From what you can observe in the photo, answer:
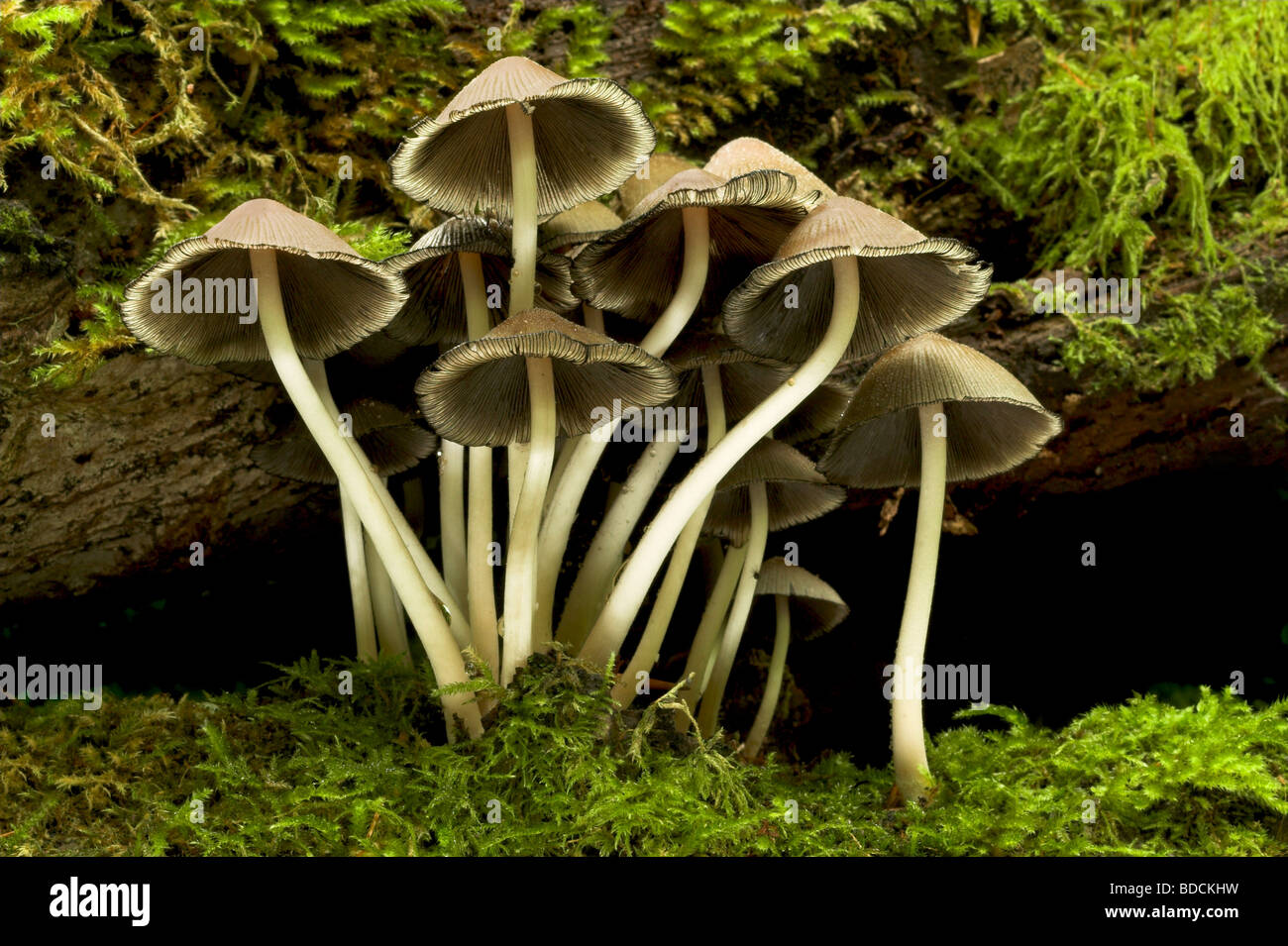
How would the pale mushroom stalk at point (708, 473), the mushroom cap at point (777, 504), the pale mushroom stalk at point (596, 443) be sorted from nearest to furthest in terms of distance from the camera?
1. the pale mushroom stalk at point (708, 473)
2. the pale mushroom stalk at point (596, 443)
3. the mushroom cap at point (777, 504)

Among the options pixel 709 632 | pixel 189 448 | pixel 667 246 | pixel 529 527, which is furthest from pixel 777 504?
Answer: pixel 189 448

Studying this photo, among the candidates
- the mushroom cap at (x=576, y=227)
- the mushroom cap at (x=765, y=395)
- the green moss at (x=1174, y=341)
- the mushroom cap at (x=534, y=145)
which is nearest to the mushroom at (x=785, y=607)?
the mushroom cap at (x=765, y=395)

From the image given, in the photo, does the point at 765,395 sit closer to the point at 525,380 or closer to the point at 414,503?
the point at 525,380

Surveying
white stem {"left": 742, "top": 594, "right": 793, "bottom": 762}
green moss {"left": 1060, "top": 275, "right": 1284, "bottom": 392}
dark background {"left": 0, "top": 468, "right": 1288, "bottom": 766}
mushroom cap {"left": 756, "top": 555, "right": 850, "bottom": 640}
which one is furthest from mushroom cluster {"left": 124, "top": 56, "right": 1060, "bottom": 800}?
dark background {"left": 0, "top": 468, "right": 1288, "bottom": 766}

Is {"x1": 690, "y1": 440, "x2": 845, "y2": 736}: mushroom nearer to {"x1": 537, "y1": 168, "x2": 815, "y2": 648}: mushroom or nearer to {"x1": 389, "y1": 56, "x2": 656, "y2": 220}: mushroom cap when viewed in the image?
{"x1": 537, "y1": 168, "x2": 815, "y2": 648}: mushroom

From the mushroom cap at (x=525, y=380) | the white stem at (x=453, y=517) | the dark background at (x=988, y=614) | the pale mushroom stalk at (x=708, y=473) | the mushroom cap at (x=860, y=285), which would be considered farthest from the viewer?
the dark background at (x=988, y=614)

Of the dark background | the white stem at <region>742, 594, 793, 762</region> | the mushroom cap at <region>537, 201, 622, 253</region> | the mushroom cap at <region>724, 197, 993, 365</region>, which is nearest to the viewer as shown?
the mushroom cap at <region>724, 197, 993, 365</region>

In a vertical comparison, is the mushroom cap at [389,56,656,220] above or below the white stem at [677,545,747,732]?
above

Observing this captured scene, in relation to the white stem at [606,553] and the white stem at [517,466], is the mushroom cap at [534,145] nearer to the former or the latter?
the white stem at [517,466]

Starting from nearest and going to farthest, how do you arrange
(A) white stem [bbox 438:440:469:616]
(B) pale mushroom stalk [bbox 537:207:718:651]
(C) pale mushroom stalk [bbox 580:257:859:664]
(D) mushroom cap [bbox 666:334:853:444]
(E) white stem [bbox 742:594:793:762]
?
(C) pale mushroom stalk [bbox 580:257:859:664], (B) pale mushroom stalk [bbox 537:207:718:651], (A) white stem [bbox 438:440:469:616], (D) mushroom cap [bbox 666:334:853:444], (E) white stem [bbox 742:594:793:762]
